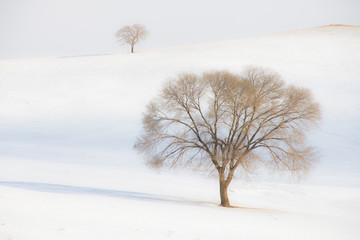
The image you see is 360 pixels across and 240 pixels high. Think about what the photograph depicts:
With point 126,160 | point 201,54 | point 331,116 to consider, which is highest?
point 201,54

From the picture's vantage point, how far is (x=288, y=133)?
50.0ft

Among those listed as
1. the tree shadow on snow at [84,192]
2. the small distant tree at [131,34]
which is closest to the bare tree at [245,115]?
the tree shadow on snow at [84,192]

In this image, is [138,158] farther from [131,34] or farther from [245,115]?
[131,34]

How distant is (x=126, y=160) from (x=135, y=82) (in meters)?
16.7

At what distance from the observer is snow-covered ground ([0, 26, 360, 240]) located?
1006 centimetres

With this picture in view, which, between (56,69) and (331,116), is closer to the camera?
(331,116)

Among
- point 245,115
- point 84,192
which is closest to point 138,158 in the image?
point 84,192

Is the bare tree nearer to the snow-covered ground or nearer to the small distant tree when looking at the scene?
the snow-covered ground

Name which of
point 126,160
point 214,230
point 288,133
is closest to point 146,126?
point 288,133

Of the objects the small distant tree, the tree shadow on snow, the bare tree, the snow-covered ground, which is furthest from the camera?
the small distant tree

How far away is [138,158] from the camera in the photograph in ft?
91.0

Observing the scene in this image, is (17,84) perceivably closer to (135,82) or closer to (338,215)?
(135,82)

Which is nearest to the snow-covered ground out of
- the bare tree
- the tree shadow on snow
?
the tree shadow on snow

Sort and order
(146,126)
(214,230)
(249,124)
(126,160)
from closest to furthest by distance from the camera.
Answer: (214,230), (249,124), (146,126), (126,160)
